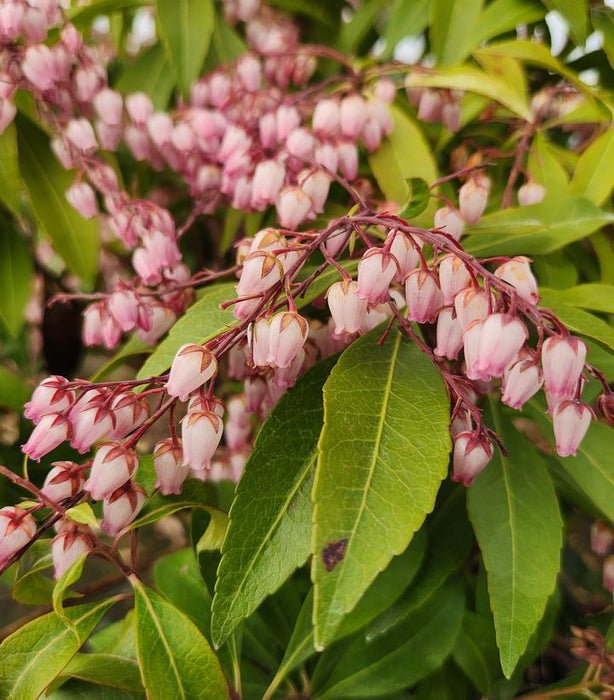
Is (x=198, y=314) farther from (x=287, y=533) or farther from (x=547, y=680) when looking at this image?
(x=547, y=680)

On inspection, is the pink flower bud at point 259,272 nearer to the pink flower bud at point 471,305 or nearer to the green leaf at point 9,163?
the pink flower bud at point 471,305

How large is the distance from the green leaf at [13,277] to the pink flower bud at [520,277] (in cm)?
91

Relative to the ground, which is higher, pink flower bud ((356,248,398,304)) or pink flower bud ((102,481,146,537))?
pink flower bud ((356,248,398,304))

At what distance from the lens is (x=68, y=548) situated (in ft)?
2.49

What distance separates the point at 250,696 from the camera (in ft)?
3.28

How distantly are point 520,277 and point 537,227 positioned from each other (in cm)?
21

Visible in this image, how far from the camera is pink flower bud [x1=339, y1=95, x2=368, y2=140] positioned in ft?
3.52

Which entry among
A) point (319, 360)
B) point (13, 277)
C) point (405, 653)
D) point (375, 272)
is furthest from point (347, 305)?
point (13, 277)

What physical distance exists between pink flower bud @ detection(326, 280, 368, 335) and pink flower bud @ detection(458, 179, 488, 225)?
297mm

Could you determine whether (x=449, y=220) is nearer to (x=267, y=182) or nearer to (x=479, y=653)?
(x=267, y=182)

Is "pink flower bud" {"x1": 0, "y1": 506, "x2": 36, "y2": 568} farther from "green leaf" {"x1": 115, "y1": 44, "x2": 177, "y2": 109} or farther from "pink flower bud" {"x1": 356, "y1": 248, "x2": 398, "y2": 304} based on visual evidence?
"green leaf" {"x1": 115, "y1": 44, "x2": 177, "y2": 109}

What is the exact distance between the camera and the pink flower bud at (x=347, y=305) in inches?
29.5

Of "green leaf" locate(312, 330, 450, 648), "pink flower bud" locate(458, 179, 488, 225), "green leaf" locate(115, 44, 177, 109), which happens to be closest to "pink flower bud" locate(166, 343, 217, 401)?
"green leaf" locate(312, 330, 450, 648)

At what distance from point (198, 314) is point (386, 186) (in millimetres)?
391
